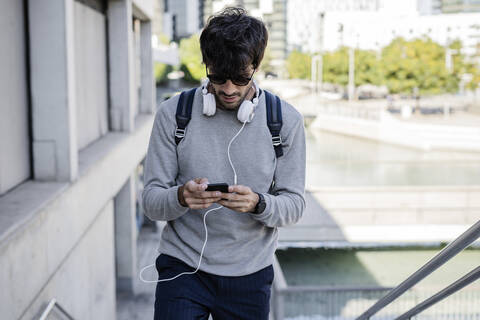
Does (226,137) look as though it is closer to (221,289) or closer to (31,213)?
(221,289)

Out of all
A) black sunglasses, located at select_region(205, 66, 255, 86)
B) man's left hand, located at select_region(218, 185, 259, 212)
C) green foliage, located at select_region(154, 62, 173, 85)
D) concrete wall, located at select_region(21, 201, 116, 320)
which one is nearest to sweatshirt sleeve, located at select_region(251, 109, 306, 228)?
man's left hand, located at select_region(218, 185, 259, 212)

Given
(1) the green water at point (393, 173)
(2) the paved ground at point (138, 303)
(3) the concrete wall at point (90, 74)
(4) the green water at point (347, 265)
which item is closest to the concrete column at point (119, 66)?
(3) the concrete wall at point (90, 74)

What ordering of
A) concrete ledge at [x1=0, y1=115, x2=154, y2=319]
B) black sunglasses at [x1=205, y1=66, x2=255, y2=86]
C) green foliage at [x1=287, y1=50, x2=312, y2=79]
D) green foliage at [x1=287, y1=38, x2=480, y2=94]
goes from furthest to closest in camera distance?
green foliage at [x1=287, y1=50, x2=312, y2=79] → green foliage at [x1=287, y1=38, x2=480, y2=94] → concrete ledge at [x1=0, y1=115, x2=154, y2=319] → black sunglasses at [x1=205, y1=66, x2=255, y2=86]

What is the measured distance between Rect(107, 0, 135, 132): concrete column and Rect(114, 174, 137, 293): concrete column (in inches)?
69.4

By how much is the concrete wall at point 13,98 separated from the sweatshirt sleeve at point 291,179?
3.48 metres

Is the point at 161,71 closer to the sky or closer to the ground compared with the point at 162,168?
closer to the ground

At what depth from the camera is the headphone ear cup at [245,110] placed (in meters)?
2.43

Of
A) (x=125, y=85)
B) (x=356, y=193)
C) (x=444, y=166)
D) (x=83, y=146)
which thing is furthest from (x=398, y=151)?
(x=83, y=146)

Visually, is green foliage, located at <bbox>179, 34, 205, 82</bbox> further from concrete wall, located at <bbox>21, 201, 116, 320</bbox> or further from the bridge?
concrete wall, located at <bbox>21, 201, 116, 320</bbox>

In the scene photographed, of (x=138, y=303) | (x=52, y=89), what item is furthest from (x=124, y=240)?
(x=52, y=89)

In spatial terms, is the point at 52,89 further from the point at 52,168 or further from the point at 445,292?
the point at 445,292

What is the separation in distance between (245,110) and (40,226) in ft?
9.42

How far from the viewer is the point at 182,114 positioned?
249cm

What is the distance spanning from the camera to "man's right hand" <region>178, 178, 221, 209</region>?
222cm
